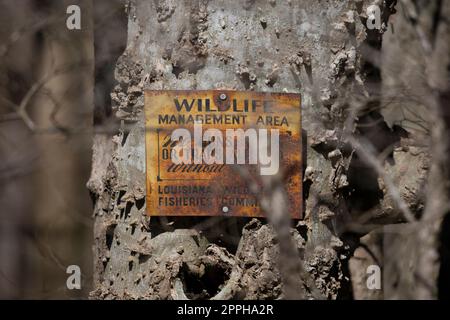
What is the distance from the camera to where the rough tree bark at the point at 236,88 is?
2678mm

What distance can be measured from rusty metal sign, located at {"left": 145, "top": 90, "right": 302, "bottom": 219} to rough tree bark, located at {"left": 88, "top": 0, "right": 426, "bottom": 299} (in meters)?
0.05

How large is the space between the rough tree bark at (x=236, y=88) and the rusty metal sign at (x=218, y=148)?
5 centimetres

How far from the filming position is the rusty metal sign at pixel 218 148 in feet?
8.70

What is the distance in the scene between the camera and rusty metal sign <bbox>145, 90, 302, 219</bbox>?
8.70 feet

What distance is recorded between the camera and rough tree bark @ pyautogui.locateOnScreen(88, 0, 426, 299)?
2678 millimetres

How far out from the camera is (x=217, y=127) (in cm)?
265

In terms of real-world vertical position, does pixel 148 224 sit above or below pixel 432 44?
below

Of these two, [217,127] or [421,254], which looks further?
[421,254]

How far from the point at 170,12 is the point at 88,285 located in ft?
7.13

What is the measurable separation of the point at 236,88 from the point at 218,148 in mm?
197
